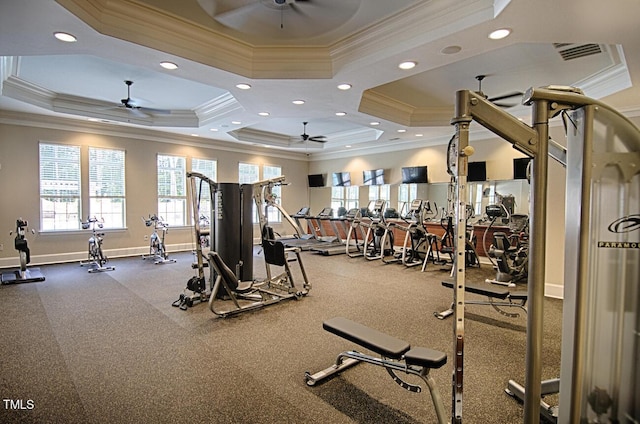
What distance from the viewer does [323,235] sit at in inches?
419

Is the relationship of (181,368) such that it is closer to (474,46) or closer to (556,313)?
(474,46)

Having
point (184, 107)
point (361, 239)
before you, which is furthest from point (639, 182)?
point (361, 239)

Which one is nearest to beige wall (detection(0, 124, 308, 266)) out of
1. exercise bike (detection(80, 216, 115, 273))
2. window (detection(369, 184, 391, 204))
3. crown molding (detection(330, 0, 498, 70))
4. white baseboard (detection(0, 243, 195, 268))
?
white baseboard (detection(0, 243, 195, 268))

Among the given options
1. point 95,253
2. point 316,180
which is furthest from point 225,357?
point 316,180

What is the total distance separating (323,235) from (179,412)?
28.0 feet

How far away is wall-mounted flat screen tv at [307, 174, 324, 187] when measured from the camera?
38.1 feet

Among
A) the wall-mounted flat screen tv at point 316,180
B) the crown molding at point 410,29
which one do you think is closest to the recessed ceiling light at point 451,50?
the crown molding at point 410,29

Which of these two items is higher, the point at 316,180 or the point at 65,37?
the point at 65,37

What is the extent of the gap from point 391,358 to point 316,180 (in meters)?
9.81

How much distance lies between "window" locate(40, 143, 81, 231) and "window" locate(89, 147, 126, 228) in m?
0.28

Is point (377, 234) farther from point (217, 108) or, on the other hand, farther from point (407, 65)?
point (407, 65)

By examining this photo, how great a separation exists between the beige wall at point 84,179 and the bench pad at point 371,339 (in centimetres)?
713

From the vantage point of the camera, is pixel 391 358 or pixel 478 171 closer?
pixel 391 358

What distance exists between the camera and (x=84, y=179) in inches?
291
